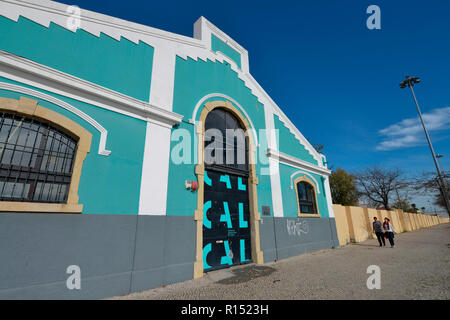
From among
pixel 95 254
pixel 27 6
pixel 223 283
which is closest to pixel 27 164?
pixel 95 254

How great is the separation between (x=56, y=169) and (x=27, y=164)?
1.50ft

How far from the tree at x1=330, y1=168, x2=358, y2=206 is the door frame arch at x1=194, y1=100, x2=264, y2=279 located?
2437 cm

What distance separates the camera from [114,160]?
5.00 meters

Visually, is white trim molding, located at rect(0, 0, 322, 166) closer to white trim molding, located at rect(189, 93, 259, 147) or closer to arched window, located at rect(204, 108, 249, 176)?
white trim molding, located at rect(189, 93, 259, 147)

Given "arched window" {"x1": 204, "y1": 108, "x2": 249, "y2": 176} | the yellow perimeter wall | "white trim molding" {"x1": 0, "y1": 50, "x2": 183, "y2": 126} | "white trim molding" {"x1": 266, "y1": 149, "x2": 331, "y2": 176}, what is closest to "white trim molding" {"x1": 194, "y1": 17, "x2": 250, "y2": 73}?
"arched window" {"x1": 204, "y1": 108, "x2": 249, "y2": 176}

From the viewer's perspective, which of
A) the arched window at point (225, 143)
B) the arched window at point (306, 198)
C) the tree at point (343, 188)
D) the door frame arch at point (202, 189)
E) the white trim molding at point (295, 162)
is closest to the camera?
the door frame arch at point (202, 189)

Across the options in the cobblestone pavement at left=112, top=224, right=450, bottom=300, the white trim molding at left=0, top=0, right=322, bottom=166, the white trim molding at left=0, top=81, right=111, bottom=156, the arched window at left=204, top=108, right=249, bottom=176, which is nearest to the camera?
the white trim molding at left=0, top=81, right=111, bottom=156

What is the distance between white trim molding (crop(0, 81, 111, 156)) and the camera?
4.08m

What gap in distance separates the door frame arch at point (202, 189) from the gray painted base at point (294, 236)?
14.8 inches

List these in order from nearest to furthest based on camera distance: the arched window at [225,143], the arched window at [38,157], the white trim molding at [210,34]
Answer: the arched window at [38,157] → the arched window at [225,143] → the white trim molding at [210,34]

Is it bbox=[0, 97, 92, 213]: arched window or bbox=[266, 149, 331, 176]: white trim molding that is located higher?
bbox=[266, 149, 331, 176]: white trim molding

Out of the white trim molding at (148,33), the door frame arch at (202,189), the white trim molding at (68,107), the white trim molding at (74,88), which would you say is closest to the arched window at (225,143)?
the door frame arch at (202,189)

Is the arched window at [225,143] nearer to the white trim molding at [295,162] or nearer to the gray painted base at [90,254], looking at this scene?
the white trim molding at [295,162]

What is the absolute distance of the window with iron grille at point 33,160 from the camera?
3.86m
